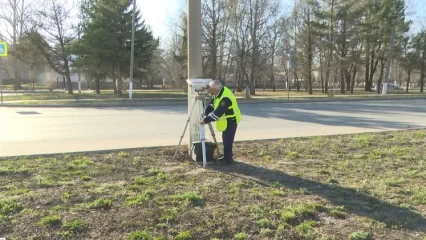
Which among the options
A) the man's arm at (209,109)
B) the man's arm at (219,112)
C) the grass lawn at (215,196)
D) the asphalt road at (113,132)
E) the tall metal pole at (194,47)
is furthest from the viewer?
the asphalt road at (113,132)

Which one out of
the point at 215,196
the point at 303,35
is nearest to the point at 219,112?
the point at 215,196

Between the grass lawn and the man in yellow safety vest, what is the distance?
459mm

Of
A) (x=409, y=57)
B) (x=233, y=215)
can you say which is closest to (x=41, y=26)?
(x=233, y=215)

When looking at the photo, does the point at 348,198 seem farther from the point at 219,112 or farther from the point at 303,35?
the point at 303,35

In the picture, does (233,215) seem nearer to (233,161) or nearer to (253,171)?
(253,171)

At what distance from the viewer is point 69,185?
4758mm

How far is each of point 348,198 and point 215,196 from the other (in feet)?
5.74

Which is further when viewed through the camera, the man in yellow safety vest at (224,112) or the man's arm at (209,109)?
the man's arm at (209,109)

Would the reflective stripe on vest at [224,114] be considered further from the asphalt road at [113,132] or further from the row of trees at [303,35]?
the row of trees at [303,35]

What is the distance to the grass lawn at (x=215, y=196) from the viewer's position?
11.3 feet

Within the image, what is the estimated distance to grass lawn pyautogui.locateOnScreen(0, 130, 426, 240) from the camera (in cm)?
345

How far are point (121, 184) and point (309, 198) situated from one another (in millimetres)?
2608

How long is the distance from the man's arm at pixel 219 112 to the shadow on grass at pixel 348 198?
86cm

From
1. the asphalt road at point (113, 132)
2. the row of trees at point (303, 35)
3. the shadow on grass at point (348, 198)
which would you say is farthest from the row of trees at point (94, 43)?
the shadow on grass at point (348, 198)
